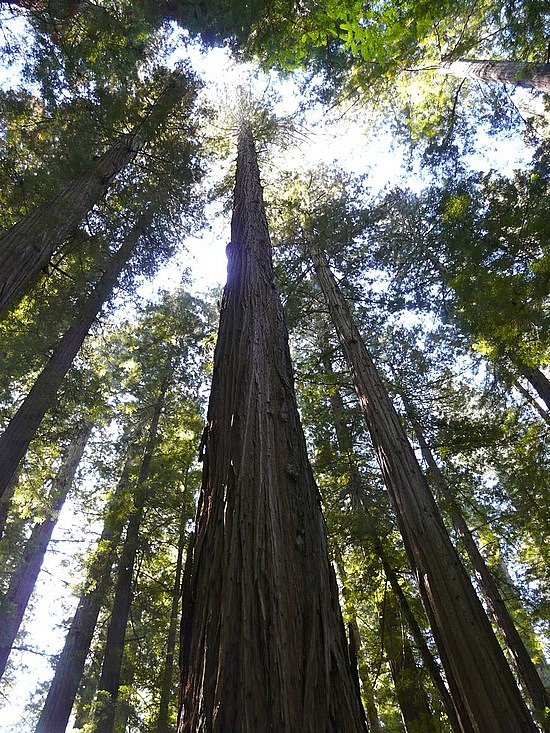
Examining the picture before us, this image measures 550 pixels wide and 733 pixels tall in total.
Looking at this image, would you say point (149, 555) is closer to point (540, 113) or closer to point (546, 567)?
point (546, 567)

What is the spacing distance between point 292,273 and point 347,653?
8466 mm

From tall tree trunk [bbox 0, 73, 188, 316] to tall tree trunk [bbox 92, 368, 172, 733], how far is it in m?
4.15

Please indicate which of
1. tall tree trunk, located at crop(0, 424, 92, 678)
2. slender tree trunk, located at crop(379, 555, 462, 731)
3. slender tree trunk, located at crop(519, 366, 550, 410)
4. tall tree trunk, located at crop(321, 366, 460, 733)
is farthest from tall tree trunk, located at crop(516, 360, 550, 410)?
tall tree trunk, located at crop(0, 424, 92, 678)

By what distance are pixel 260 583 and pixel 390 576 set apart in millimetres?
4805

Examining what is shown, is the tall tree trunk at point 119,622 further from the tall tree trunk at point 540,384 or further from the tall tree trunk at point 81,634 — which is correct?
the tall tree trunk at point 540,384

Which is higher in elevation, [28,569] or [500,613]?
[28,569]

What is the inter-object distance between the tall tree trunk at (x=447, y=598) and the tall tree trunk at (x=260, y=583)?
2.90 m

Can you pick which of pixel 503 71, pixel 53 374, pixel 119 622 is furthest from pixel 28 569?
pixel 503 71

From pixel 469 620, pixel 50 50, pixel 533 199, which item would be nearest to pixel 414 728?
pixel 469 620

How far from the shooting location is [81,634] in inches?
309

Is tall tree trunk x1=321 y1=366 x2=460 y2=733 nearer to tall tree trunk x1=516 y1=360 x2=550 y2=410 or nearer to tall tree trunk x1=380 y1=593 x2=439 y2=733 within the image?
tall tree trunk x1=380 y1=593 x2=439 y2=733

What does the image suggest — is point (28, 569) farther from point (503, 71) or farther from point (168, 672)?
point (503, 71)

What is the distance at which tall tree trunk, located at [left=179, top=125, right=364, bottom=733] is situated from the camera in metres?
1.06

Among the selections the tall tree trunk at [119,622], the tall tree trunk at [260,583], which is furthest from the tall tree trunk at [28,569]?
the tall tree trunk at [260,583]
